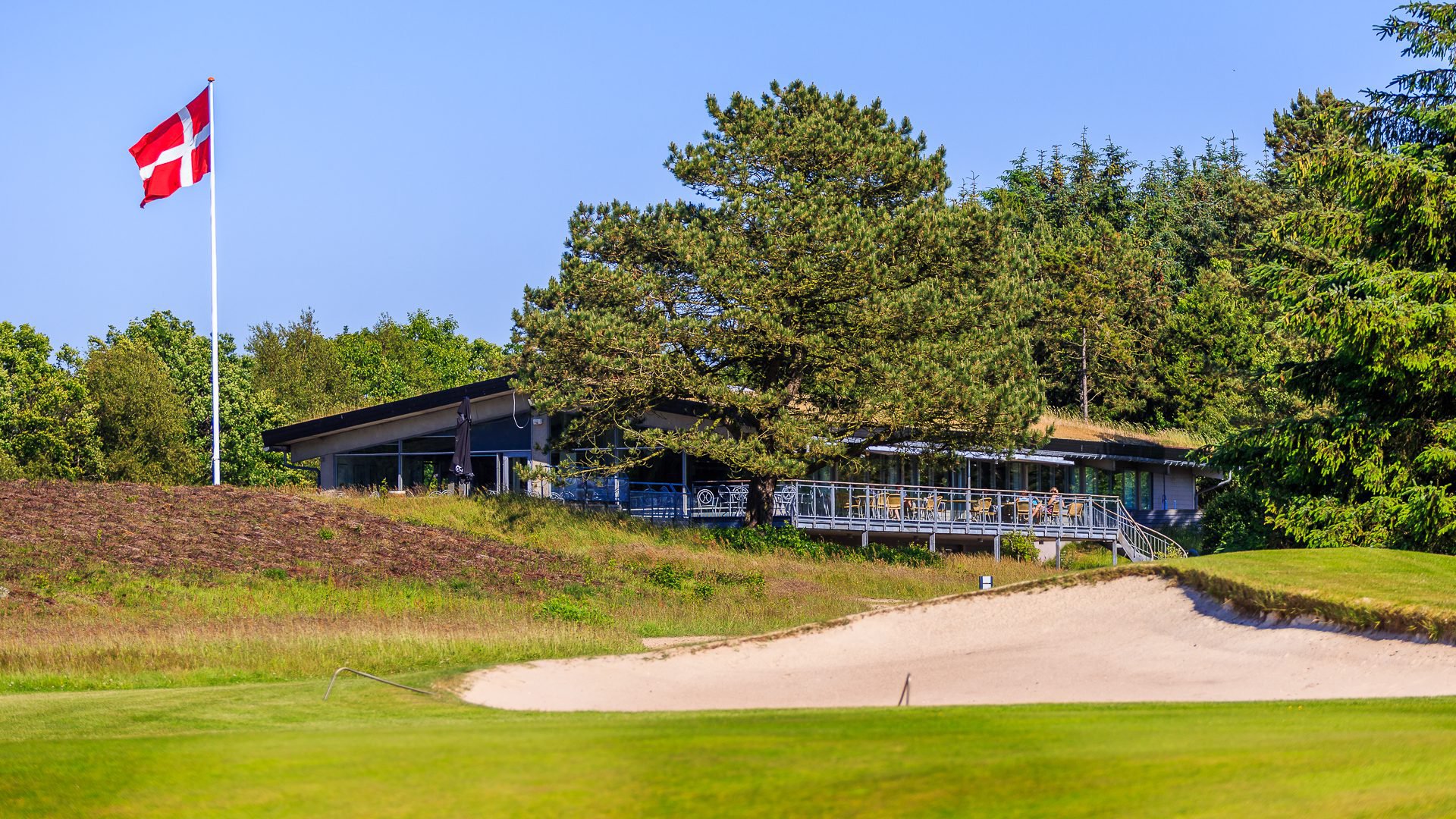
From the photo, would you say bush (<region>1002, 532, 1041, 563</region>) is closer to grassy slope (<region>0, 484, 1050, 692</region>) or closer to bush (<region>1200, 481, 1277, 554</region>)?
grassy slope (<region>0, 484, 1050, 692</region>)

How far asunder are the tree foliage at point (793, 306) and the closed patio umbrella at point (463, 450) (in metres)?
2.83

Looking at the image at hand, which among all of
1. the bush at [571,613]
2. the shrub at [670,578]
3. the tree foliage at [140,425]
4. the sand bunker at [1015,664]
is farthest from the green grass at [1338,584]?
the tree foliage at [140,425]

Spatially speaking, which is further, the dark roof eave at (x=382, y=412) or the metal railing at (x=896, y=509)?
the dark roof eave at (x=382, y=412)

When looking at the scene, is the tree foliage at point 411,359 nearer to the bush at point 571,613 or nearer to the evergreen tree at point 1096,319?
the evergreen tree at point 1096,319

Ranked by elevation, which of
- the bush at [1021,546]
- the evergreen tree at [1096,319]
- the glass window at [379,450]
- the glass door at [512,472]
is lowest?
the bush at [1021,546]

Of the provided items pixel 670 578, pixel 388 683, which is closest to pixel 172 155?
pixel 670 578

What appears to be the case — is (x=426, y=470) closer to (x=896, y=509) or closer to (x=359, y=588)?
(x=896, y=509)

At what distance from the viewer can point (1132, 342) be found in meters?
71.8

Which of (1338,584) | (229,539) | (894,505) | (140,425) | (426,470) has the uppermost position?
(140,425)

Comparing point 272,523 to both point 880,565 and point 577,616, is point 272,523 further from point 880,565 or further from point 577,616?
point 880,565

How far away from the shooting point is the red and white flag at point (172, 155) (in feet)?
121

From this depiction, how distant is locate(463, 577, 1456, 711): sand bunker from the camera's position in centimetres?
1556

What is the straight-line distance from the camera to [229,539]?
98.7 feet

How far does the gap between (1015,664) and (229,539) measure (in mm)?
18858
